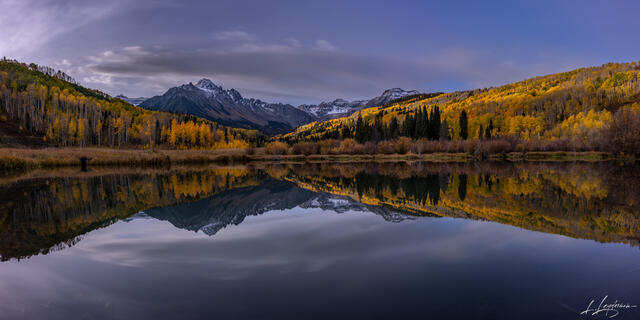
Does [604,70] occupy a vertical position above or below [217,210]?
above

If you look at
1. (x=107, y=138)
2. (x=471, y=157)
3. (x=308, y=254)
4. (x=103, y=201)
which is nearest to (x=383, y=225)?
(x=308, y=254)

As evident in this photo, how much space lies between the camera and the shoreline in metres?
37.8

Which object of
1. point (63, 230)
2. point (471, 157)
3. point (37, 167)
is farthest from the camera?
point (471, 157)

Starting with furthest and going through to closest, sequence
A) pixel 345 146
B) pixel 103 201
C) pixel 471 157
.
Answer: pixel 345 146 < pixel 471 157 < pixel 103 201

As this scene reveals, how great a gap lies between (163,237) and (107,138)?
99036 millimetres

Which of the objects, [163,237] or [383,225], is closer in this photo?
[163,237]

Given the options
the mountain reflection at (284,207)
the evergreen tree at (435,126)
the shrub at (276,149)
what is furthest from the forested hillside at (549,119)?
the mountain reflection at (284,207)

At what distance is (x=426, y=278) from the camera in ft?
17.0

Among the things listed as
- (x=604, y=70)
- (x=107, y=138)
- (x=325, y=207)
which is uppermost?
(x=604, y=70)

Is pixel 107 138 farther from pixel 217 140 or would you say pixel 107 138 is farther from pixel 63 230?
pixel 63 230
